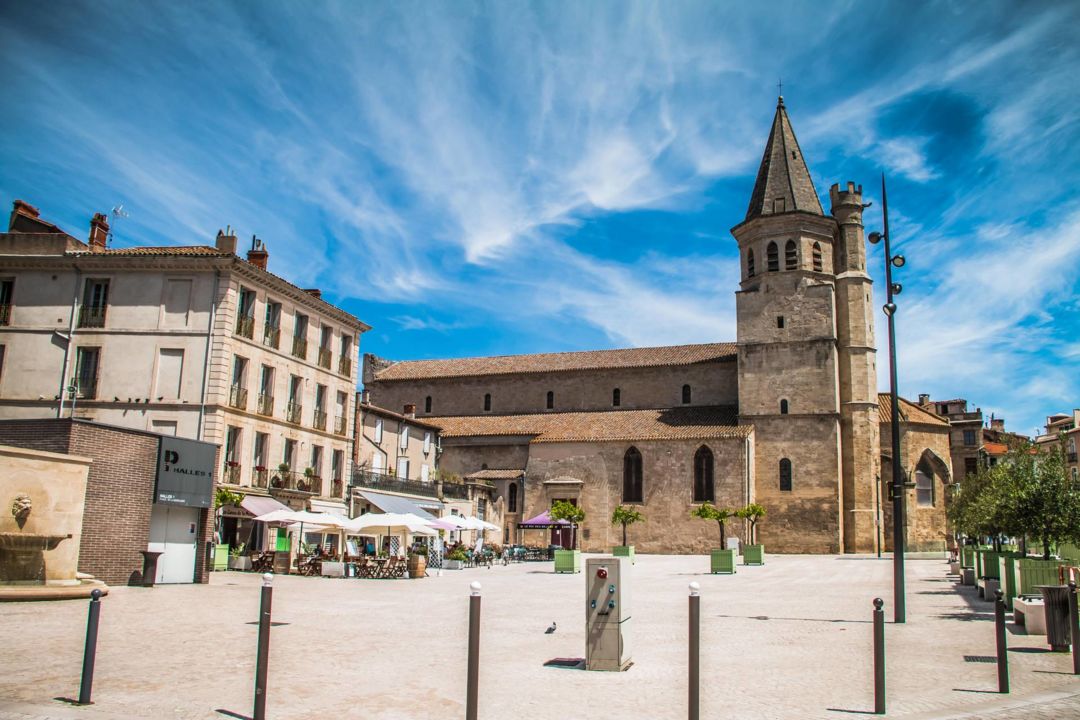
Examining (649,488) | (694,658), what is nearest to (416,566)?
(694,658)

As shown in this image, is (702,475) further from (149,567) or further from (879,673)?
(879,673)

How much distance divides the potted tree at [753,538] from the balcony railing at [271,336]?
817 inches

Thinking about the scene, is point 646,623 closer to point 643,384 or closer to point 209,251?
point 209,251

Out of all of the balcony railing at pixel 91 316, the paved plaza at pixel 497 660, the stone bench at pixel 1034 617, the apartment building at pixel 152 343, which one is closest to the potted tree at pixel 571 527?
the apartment building at pixel 152 343

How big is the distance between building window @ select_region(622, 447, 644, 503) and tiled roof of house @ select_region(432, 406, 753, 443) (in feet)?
3.53

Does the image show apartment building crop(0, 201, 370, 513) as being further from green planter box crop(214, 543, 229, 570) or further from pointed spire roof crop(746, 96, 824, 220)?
pointed spire roof crop(746, 96, 824, 220)

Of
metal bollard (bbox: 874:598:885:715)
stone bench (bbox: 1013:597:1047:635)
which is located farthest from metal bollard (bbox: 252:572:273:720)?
stone bench (bbox: 1013:597:1047:635)

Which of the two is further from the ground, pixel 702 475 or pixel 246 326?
pixel 246 326

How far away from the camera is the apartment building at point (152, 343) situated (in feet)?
91.7

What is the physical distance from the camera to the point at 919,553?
148 feet

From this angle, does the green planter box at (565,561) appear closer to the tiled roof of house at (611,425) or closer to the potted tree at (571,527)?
the potted tree at (571,527)

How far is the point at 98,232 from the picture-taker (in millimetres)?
31391

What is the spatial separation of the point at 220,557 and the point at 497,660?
1766 cm

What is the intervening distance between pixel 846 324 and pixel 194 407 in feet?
116
